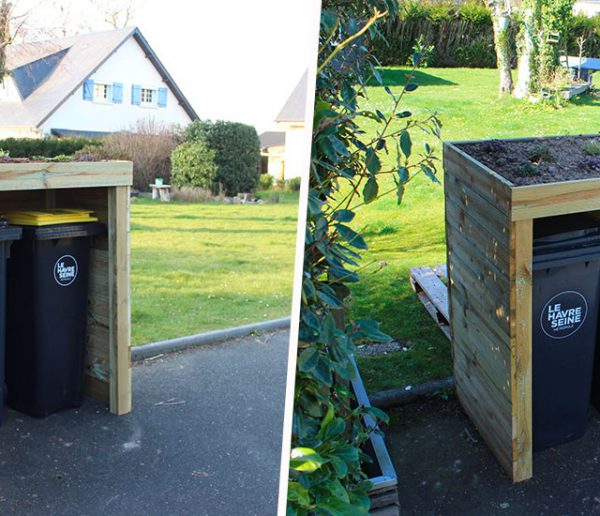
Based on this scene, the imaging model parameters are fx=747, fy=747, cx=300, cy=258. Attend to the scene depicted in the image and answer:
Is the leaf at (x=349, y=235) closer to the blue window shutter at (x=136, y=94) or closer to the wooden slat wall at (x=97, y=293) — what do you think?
the blue window shutter at (x=136, y=94)

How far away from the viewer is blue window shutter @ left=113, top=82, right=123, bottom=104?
66.2 inches

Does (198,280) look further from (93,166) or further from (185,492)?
(185,492)

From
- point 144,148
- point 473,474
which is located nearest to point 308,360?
point 144,148

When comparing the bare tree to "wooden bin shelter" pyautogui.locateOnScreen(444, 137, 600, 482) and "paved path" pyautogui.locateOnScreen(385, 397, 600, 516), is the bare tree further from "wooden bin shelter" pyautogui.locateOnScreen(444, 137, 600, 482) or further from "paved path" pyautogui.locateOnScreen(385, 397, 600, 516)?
"paved path" pyautogui.locateOnScreen(385, 397, 600, 516)

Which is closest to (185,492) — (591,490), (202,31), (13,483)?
(13,483)

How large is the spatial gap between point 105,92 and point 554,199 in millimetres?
1377

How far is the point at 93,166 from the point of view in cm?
207

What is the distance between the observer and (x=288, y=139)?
1.82m

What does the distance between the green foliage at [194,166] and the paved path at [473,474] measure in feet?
5.27

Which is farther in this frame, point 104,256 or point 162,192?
point 104,256

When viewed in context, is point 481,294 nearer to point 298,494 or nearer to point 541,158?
point 541,158

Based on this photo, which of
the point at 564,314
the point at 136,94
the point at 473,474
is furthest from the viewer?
the point at 473,474

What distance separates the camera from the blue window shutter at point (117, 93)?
1.68m

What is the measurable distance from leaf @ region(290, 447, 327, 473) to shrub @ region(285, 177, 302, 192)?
2.08ft
